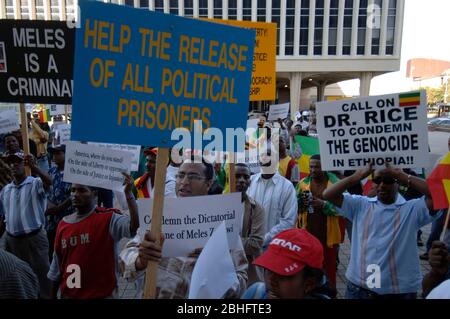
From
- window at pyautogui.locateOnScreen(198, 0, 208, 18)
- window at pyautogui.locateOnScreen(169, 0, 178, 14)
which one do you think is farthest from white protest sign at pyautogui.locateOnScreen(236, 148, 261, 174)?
window at pyautogui.locateOnScreen(169, 0, 178, 14)

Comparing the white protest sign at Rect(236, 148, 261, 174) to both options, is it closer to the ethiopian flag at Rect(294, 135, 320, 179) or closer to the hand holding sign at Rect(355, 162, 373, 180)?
the ethiopian flag at Rect(294, 135, 320, 179)

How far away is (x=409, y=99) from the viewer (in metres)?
2.66

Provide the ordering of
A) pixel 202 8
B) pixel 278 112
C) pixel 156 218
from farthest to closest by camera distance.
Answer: pixel 202 8, pixel 278 112, pixel 156 218

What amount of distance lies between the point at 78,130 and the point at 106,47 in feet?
1.42

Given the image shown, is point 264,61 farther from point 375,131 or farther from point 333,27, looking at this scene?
point 333,27

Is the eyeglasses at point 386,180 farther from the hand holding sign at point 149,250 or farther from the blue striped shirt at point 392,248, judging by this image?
the hand holding sign at point 149,250

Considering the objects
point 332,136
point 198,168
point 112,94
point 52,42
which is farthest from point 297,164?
point 112,94

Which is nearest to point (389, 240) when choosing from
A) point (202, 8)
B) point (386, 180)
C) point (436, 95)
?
point (386, 180)

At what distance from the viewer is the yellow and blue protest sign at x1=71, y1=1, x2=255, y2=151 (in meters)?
1.83

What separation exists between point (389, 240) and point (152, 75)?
1.95 metres

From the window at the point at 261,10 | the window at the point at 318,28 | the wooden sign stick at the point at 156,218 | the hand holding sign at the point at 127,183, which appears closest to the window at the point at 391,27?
the window at the point at 318,28

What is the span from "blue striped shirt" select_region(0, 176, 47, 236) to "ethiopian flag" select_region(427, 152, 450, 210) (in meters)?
3.37

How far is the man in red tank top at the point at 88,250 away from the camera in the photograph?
8.77 feet

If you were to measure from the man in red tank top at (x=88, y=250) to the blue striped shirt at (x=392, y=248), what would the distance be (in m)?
1.65
